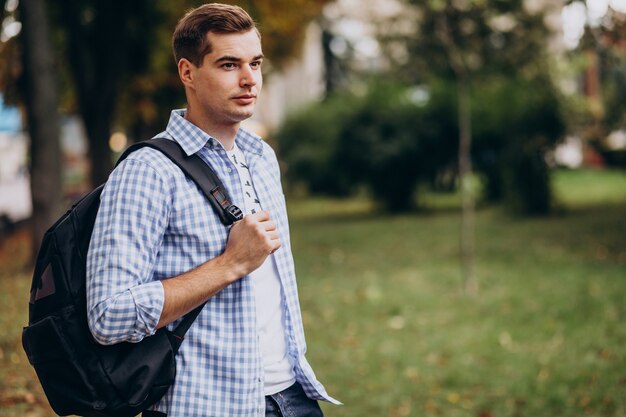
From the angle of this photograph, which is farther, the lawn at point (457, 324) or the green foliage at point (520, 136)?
the green foliage at point (520, 136)

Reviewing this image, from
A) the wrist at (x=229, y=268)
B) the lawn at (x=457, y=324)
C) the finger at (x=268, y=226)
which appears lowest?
the lawn at (x=457, y=324)

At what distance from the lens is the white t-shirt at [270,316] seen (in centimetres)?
247

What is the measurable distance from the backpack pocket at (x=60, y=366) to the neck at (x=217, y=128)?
0.70 meters

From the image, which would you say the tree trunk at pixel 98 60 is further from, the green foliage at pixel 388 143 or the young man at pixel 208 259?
the young man at pixel 208 259

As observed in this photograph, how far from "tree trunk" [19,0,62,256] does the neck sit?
8.45 meters

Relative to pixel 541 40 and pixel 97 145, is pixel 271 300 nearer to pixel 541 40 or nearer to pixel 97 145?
→ pixel 97 145

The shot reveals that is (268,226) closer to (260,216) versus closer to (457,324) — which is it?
(260,216)

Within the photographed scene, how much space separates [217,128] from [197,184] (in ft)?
0.87

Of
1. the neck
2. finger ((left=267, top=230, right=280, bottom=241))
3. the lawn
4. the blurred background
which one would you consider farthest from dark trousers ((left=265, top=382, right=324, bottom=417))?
the lawn

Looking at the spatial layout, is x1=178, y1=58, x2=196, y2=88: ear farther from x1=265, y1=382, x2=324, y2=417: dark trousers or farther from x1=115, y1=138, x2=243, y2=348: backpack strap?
x1=265, y1=382, x2=324, y2=417: dark trousers

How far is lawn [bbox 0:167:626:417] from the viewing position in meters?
6.32

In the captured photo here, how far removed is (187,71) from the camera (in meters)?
2.44

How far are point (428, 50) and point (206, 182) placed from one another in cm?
1768

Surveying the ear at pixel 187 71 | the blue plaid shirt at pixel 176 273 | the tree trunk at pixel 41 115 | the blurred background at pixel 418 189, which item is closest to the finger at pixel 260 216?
the blue plaid shirt at pixel 176 273
